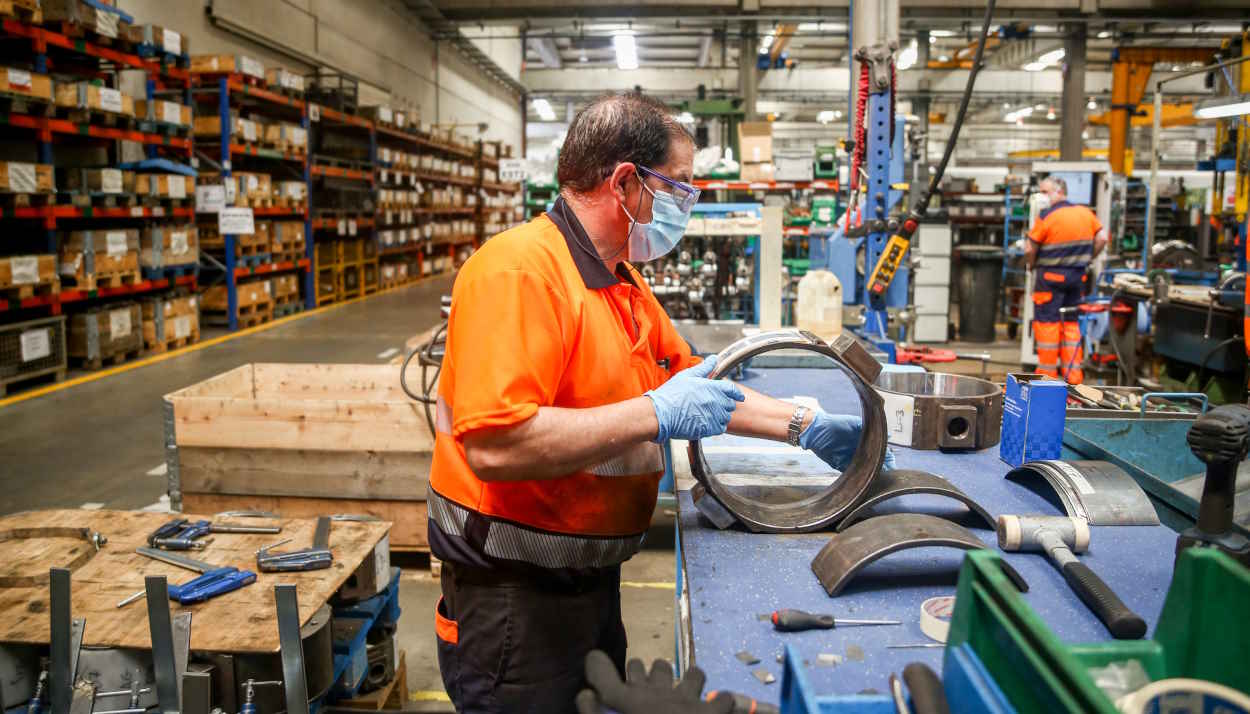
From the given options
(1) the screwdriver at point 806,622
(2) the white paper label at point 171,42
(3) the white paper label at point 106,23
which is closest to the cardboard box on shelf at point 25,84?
(3) the white paper label at point 106,23

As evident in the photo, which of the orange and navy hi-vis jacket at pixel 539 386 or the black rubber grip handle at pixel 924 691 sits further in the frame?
the orange and navy hi-vis jacket at pixel 539 386

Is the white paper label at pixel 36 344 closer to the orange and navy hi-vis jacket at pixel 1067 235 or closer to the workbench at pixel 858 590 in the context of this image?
the workbench at pixel 858 590

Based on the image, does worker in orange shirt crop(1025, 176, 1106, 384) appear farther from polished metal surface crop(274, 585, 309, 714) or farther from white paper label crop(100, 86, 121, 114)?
white paper label crop(100, 86, 121, 114)

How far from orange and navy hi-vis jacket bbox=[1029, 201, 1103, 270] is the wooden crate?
656 cm

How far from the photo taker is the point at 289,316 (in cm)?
1143

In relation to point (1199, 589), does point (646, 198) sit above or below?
above

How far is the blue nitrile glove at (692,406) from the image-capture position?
1.58 metres

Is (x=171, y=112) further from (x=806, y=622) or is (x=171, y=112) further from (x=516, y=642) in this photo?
(x=806, y=622)

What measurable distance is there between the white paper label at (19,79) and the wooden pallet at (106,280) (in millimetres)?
1655

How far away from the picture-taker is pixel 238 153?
9.76 metres

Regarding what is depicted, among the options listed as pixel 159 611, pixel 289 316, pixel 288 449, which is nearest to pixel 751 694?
pixel 159 611

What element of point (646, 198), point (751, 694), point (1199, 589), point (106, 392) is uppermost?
point (646, 198)

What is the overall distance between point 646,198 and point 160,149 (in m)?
9.33

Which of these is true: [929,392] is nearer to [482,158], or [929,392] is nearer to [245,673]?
[245,673]
